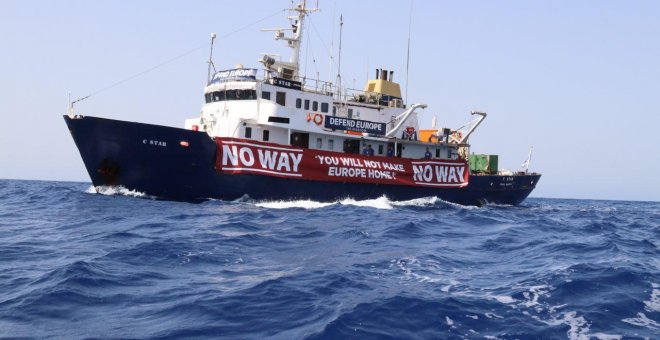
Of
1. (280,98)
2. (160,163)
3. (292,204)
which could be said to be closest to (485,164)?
(280,98)

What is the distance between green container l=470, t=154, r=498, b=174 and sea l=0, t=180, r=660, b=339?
18.9 metres

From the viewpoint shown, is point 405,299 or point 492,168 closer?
point 405,299

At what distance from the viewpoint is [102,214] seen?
1582 cm

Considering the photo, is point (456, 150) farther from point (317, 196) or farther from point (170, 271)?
point (170, 271)

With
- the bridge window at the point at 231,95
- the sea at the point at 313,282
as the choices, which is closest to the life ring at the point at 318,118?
the bridge window at the point at 231,95

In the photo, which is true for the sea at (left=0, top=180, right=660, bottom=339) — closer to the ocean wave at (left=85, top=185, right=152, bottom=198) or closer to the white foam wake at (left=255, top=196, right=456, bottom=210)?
the ocean wave at (left=85, top=185, right=152, bottom=198)

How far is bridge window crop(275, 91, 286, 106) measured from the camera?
25.6 m

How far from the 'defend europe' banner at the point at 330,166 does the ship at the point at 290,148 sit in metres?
0.04

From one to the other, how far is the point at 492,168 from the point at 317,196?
540 inches

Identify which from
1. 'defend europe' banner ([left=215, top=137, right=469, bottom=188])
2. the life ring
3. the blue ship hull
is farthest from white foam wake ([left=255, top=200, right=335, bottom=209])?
the life ring

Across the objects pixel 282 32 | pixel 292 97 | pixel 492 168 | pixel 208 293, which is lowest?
pixel 208 293

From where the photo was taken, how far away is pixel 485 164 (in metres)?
33.8

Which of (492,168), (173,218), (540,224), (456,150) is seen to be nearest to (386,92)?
(456,150)

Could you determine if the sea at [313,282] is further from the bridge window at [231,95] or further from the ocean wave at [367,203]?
the bridge window at [231,95]
